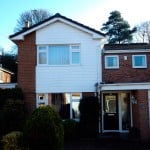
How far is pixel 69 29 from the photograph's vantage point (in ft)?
76.1

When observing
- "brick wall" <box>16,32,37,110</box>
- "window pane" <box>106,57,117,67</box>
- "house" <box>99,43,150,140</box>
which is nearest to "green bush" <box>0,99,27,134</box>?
"brick wall" <box>16,32,37,110</box>

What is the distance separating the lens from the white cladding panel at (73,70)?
896 inches

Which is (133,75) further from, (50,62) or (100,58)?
(50,62)

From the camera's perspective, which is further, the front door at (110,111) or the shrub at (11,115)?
the front door at (110,111)

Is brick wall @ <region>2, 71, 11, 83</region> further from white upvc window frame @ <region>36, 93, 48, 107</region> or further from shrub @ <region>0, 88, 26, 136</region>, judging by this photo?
shrub @ <region>0, 88, 26, 136</region>

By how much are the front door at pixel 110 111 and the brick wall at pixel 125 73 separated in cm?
114

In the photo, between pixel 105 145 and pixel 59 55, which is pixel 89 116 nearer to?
pixel 105 145

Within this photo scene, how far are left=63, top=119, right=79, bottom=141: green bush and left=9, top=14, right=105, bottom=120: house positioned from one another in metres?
1.21

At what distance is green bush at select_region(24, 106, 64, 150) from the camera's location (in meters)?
12.7

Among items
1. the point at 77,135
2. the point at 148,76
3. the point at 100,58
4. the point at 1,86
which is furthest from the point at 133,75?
the point at 1,86

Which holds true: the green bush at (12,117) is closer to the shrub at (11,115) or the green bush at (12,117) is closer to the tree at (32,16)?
the shrub at (11,115)

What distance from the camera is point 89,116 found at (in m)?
21.4

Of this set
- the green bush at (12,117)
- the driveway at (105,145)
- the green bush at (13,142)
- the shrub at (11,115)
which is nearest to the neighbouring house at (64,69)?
the shrub at (11,115)

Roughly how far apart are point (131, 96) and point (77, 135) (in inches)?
174
